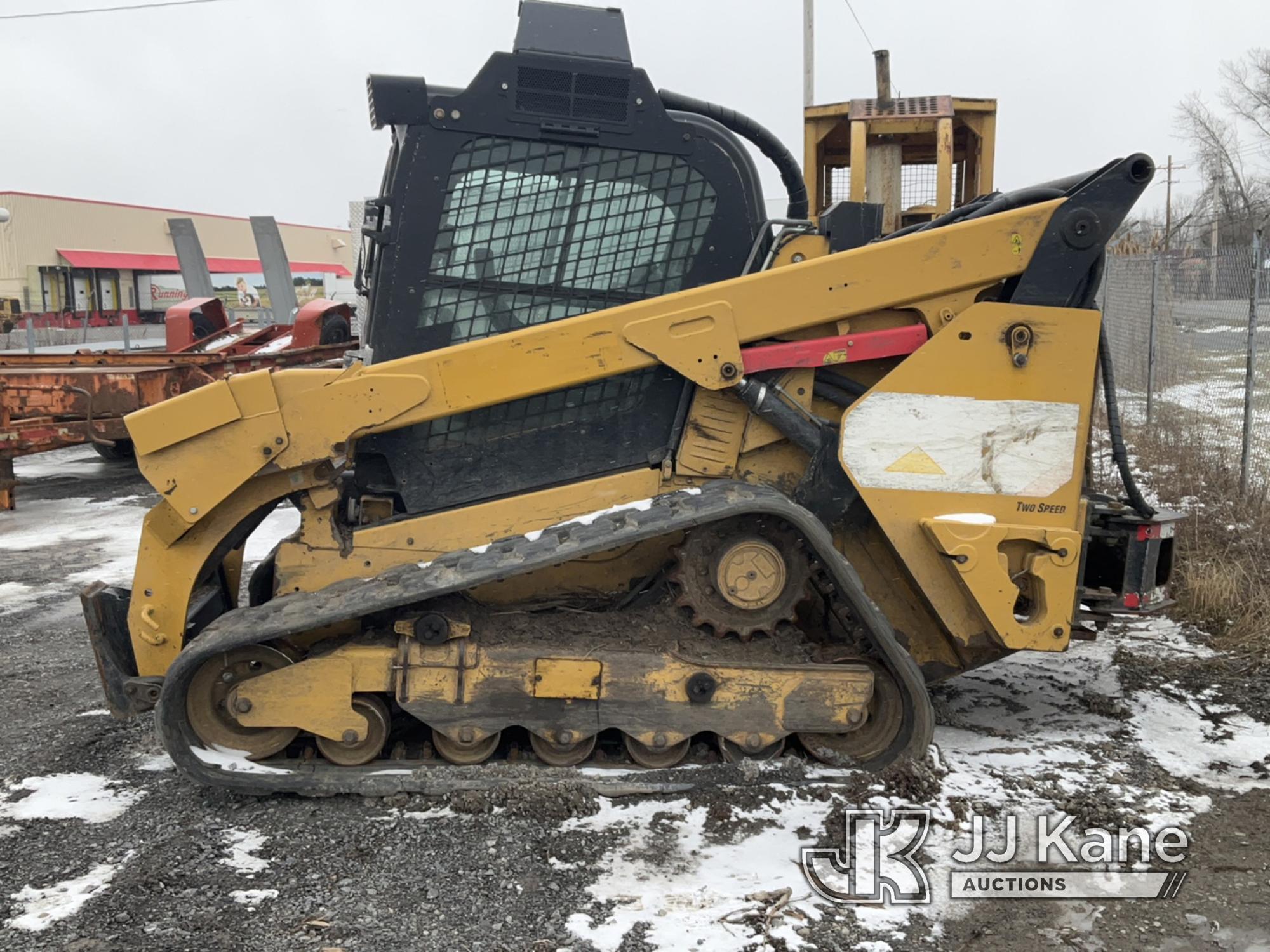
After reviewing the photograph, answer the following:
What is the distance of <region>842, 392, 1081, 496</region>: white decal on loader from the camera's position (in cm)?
381

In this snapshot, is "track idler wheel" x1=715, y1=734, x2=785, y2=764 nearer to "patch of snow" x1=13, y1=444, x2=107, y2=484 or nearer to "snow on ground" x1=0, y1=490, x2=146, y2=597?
"snow on ground" x1=0, y1=490, x2=146, y2=597

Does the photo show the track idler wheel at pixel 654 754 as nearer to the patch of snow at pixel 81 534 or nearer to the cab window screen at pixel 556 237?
the cab window screen at pixel 556 237

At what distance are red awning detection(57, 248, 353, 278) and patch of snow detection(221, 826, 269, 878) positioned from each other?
38.1m

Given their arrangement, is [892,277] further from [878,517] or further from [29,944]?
[29,944]

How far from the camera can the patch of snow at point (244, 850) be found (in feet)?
11.0

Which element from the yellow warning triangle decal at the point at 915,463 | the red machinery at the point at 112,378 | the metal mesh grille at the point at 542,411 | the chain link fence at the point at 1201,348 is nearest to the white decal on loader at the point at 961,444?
the yellow warning triangle decal at the point at 915,463

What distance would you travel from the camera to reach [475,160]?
4023 millimetres

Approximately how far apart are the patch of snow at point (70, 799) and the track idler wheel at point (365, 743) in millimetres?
736

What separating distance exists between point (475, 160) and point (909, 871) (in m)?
2.96

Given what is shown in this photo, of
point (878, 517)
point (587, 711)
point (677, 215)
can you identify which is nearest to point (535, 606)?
point (587, 711)

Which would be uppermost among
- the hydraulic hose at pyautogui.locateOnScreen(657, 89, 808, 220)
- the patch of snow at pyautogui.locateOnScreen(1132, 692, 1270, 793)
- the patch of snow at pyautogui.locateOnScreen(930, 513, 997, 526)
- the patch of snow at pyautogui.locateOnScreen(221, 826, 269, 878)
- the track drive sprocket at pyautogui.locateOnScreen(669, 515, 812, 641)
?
the hydraulic hose at pyautogui.locateOnScreen(657, 89, 808, 220)

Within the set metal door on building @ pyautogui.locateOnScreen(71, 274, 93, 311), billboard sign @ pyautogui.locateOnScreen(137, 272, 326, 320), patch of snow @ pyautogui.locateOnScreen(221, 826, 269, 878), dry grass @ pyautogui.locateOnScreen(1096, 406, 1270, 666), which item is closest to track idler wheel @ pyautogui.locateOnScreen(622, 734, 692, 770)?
patch of snow @ pyautogui.locateOnScreen(221, 826, 269, 878)

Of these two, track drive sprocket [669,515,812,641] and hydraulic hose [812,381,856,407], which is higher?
hydraulic hose [812,381,856,407]

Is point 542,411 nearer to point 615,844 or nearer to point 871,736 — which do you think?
point 615,844
